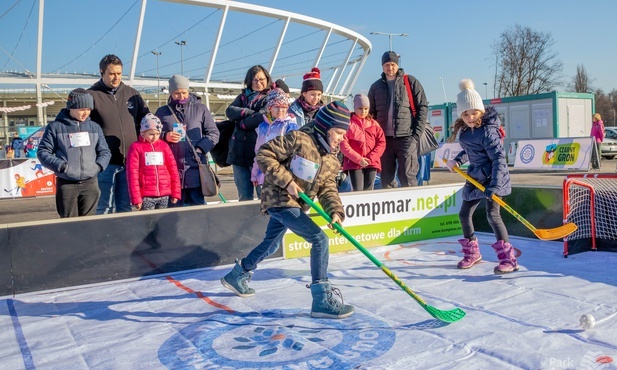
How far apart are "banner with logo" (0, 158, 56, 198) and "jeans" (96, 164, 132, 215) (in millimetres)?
10629

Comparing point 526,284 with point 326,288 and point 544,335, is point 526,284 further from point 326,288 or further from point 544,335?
point 326,288

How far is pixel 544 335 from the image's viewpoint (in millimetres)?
3191

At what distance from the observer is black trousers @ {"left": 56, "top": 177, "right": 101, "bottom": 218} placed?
4.88 metres

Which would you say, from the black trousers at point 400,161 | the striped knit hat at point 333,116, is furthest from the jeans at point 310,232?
the black trousers at point 400,161

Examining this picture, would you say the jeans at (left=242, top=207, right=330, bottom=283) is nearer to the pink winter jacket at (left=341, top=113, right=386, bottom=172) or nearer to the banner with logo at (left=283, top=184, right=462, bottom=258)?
the banner with logo at (left=283, top=184, right=462, bottom=258)

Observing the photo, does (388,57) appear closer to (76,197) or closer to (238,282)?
(238,282)

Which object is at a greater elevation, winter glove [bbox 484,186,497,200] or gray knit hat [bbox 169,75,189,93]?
gray knit hat [bbox 169,75,189,93]

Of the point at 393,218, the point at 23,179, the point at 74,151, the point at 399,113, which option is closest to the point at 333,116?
the point at 74,151

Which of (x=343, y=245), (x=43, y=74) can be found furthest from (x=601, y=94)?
(x=343, y=245)

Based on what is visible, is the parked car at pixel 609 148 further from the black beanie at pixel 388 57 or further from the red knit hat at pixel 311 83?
the red knit hat at pixel 311 83

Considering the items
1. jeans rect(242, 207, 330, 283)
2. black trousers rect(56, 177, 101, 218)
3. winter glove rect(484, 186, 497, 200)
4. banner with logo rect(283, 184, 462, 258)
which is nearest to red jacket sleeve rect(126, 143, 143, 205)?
black trousers rect(56, 177, 101, 218)

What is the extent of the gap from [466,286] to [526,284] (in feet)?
1.48

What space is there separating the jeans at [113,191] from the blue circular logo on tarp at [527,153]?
1551 centimetres

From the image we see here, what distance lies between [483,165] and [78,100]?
350cm
